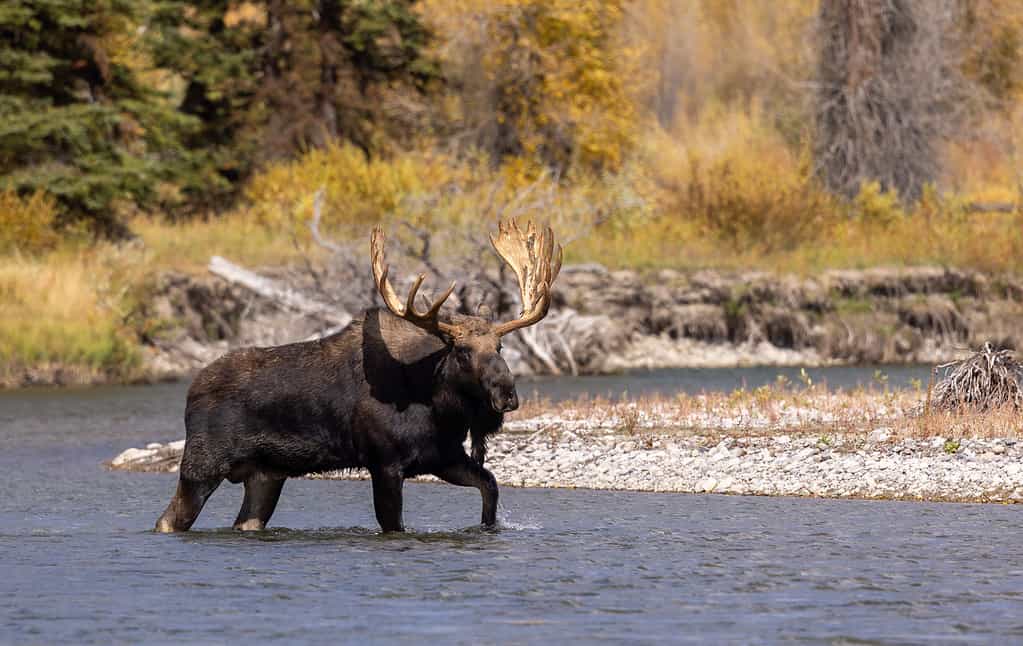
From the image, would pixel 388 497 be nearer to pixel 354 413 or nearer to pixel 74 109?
pixel 354 413

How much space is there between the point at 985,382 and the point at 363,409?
7513mm

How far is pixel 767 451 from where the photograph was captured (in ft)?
55.7

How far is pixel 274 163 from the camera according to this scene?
43438 mm

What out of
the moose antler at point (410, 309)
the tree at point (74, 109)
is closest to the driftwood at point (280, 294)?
the tree at point (74, 109)

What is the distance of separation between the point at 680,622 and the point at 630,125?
118 feet

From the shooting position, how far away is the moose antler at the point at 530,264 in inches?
536

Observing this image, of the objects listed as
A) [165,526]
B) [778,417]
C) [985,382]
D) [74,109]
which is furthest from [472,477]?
[74,109]

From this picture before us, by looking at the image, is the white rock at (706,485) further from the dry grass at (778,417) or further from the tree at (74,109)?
the tree at (74,109)

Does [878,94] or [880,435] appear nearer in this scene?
[880,435]

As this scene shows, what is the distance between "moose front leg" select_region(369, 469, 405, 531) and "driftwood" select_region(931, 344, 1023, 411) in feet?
22.9

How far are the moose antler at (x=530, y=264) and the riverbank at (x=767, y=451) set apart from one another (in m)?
3.16

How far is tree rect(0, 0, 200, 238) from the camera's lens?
119 feet

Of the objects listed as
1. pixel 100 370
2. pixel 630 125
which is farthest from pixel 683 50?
pixel 100 370

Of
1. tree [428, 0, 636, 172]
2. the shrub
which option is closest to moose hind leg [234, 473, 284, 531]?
the shrub
